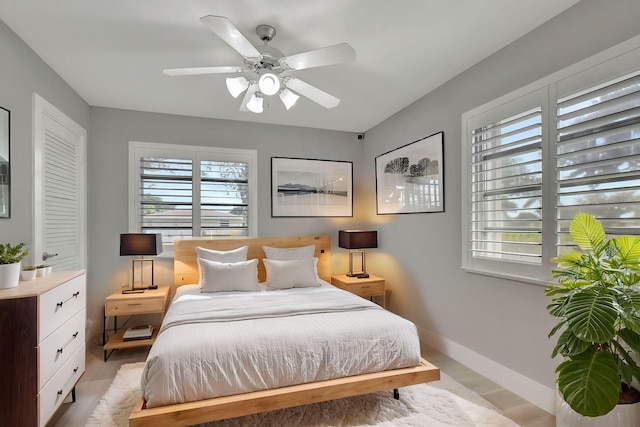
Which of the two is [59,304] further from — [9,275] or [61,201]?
[61,201]

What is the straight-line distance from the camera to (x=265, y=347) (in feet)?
6.82

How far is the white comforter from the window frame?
166 cm

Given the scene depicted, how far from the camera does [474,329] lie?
114 inches

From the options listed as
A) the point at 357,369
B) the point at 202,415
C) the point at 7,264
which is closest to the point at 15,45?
the point at 7,264

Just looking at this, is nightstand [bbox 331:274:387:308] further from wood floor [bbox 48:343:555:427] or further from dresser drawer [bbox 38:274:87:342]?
dresser drawer [bbox 38:274:87:342]

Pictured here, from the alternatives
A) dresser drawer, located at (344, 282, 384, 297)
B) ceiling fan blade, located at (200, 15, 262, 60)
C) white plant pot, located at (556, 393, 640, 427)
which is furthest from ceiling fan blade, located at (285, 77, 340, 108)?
white plant pot, located at (556, 393, 640, 427)

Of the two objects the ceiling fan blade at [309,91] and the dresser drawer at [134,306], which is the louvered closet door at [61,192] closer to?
the dresser drawer at [134,306]

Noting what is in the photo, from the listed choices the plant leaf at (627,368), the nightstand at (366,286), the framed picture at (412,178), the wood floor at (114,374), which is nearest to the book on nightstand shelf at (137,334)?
the wood floor at (114,374)

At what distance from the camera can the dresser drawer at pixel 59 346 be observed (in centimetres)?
188

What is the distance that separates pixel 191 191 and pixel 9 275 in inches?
87.9

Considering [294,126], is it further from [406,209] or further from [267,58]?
[267,58]

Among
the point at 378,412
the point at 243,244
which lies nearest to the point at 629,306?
the point at 378,412

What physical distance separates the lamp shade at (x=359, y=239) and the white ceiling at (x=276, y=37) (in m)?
1.67

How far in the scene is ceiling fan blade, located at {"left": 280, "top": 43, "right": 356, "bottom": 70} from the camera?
198 cm
